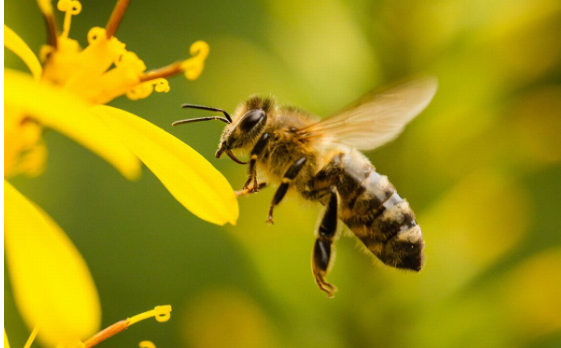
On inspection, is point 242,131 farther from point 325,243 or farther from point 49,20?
point 49,20

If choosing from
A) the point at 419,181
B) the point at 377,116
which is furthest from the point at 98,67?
the point at 419,181

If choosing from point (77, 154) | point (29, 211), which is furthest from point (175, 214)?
point (29, 211)

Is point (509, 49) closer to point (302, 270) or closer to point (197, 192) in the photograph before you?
point (302, 270)

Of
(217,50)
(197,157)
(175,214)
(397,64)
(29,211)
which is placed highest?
(217,50)

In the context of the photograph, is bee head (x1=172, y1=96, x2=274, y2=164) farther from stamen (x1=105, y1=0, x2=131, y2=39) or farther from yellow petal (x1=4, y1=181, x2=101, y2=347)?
yellow petal (x1=4, y1=181, x2=101, y2=347)

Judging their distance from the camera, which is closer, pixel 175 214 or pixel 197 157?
pixel 197 157

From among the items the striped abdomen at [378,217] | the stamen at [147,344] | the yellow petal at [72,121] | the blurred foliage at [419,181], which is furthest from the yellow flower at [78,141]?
the blurred foliage at [419,181]

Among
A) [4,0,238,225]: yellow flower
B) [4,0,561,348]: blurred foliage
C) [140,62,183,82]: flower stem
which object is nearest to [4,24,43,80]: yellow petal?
[4,0,238,225]: yellow flower
